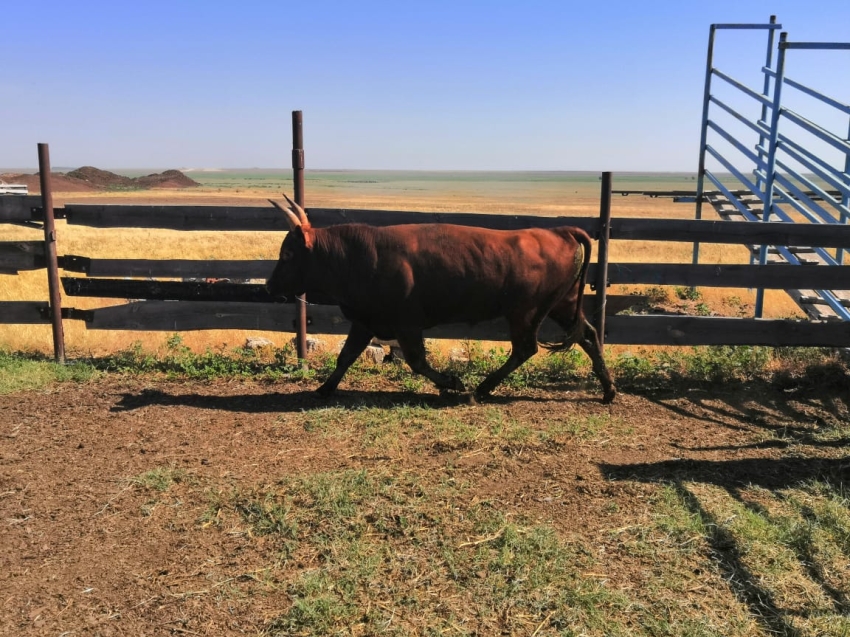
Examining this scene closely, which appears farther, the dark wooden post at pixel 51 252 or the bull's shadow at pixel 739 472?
the dark wooden post at pixel 51 252

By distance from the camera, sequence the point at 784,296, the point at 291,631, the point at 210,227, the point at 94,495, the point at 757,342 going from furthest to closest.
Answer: the point at 784,296 → the point at 210,227 → the point at 757,342 → the point at 94,495 → the point at 291,631

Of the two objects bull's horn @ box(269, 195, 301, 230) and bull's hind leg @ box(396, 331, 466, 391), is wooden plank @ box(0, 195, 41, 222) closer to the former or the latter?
bull's horn @ box(269, 195, 301, 230)

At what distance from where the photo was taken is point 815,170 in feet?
26.6

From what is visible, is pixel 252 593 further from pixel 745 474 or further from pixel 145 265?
pixel 145 265

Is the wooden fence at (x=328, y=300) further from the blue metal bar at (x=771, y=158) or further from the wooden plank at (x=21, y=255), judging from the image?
the blue metal bar at (x=771, y=158)

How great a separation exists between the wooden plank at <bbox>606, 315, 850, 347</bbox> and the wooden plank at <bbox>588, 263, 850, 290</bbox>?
15.5 inches

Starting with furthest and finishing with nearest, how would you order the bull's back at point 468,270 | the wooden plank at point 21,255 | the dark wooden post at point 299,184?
1. the wooden plank at point 21,255
2. the dark wooden post at point 299,184
3. the bull's back at point 468,270

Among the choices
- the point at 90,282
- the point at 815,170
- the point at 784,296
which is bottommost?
the point at 784,296

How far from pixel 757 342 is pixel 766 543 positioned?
149 inches

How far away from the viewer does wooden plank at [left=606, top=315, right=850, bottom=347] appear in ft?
23.0

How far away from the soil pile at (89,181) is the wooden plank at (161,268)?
2326 inches

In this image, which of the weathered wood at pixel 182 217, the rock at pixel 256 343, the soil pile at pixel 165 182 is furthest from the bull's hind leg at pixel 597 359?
the soil pile at pixel 165 182

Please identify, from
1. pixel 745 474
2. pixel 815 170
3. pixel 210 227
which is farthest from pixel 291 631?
pixel 815 170

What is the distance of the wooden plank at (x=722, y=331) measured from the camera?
7020 mm
